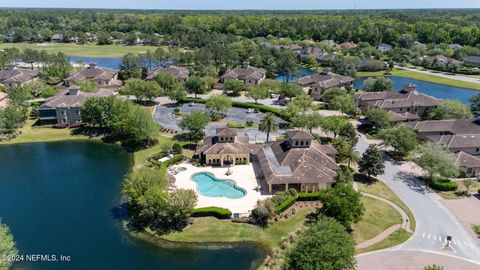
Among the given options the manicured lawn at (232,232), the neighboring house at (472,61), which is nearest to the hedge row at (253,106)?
the manicured lawn at (232,232)

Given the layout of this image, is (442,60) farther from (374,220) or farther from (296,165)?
(374,220)

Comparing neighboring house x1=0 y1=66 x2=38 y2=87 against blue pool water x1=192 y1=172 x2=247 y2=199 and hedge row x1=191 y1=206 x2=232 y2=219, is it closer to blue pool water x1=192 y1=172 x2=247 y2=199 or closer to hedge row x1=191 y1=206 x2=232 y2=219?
blue pool water x1=192 y1=172 x2=247 y2=199

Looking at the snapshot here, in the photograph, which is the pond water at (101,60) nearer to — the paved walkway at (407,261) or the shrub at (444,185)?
the shrub at (444,185)

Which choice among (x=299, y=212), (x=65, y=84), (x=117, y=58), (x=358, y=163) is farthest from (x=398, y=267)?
(x=117, y=58)

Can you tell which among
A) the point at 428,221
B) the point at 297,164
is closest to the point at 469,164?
the point at 428,221

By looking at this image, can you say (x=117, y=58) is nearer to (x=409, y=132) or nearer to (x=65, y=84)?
(x=65, y=84)

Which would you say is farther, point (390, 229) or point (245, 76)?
point (245, 76)

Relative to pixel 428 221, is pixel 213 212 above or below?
Answer: above
